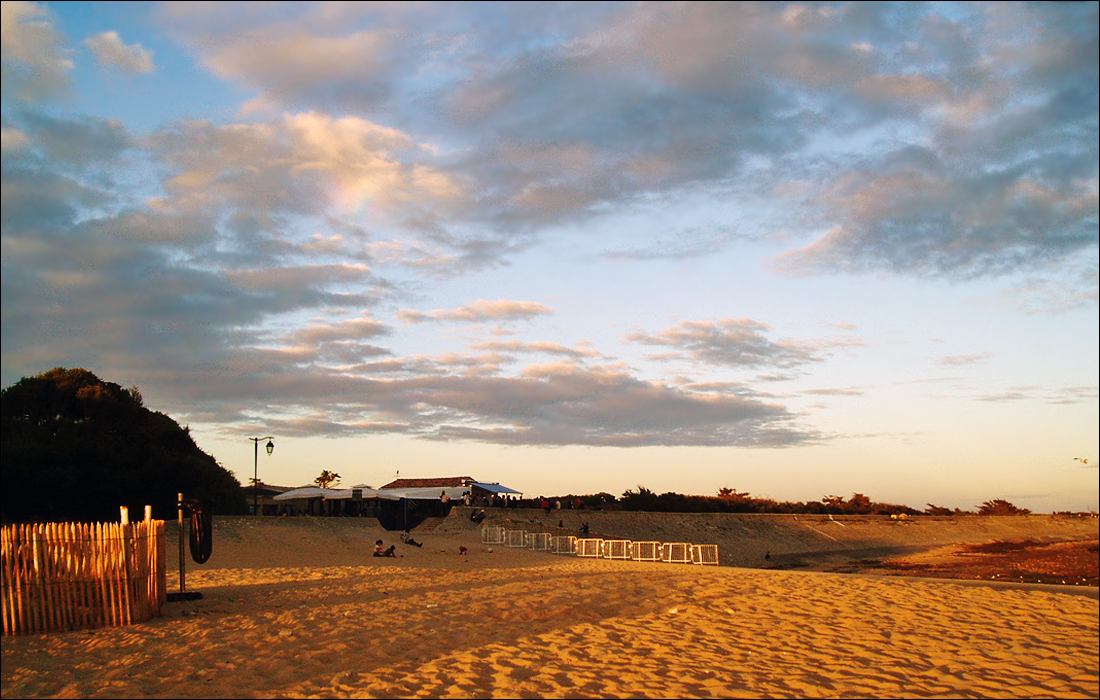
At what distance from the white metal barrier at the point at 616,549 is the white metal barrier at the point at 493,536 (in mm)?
5807

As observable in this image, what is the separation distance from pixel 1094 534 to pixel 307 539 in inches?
2353

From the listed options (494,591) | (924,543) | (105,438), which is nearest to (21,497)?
(105,438)

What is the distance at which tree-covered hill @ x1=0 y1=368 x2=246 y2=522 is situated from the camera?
103 feet

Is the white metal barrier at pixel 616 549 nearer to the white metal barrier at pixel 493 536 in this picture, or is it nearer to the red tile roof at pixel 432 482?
the white metal barrier at pixel 493 536

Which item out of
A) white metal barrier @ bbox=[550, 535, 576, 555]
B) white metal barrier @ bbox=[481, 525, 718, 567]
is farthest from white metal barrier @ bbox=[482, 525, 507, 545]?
white metal barrier @ bbox=[550, 535, 576, 555]

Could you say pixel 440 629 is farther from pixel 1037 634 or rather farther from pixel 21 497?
pixel 21 497

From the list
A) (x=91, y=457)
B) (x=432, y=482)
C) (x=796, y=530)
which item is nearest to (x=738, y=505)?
(x=796, y=530)

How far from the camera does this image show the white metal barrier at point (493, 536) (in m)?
32.1

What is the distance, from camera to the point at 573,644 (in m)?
10.5

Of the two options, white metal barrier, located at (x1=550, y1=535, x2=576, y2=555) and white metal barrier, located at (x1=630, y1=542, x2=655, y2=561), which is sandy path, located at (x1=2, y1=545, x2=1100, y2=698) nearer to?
white metal barrier, located at (x1=630, y1=542, x2=655, y2=561)

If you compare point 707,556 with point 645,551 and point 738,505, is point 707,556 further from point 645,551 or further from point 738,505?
point 738,505

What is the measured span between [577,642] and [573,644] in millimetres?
155

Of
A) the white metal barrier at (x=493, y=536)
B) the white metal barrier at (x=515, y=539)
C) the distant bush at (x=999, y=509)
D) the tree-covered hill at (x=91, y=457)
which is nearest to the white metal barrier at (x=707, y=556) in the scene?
the white metal barrier at (x=515, y=539)

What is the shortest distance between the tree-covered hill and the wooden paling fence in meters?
16.9
